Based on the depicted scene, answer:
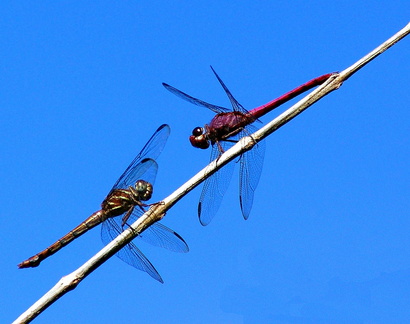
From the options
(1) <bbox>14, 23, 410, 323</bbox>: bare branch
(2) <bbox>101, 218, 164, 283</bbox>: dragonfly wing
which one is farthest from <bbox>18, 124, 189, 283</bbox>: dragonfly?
(1) <bbox>14, 23, 410, 323</bbox>: bare branch

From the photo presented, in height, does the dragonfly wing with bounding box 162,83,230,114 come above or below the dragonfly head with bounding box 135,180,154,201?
above

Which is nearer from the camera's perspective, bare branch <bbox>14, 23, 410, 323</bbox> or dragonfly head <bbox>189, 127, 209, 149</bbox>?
bare branch <bbox>14, 23, 410, 323</bbox>

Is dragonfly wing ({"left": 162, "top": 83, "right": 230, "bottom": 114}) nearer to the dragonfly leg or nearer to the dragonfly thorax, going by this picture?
the dragonfly thorax

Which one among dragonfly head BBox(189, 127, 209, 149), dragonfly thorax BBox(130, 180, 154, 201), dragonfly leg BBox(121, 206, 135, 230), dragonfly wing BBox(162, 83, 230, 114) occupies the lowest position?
dragonfly leg BBox(121, 206, 135, 230)

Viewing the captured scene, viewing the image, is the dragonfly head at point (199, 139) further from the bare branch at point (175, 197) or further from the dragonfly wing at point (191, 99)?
the bare branch at point (175, 197)

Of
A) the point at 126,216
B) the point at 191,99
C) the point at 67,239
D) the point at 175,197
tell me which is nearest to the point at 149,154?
the point at 191,99

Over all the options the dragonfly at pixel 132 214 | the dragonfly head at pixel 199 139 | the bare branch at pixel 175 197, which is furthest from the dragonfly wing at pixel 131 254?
the bare branch at pixel 175 197

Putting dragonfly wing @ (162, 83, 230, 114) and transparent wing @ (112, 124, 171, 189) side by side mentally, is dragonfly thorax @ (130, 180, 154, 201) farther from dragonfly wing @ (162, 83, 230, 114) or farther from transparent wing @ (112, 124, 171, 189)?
dragonfly wing @ (162, 83, 230, 114)
